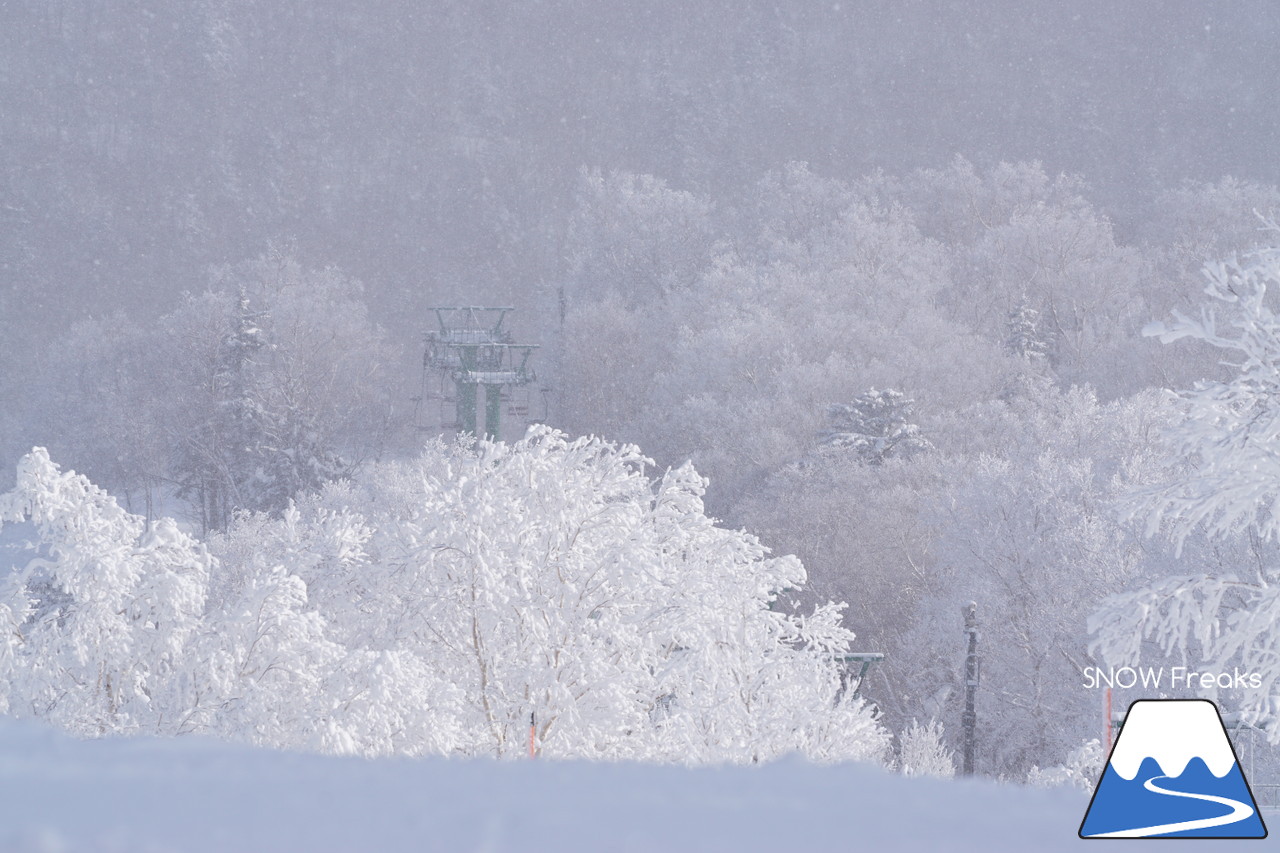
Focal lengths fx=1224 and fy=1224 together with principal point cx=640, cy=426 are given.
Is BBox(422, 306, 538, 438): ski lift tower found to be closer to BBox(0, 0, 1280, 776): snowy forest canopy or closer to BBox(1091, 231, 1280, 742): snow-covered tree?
BBox(0, 0, 1280, 776): snowy forest canopy

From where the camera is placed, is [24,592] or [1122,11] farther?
[1122,11]

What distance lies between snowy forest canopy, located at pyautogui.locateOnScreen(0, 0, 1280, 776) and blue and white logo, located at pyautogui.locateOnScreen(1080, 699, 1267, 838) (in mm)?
7304

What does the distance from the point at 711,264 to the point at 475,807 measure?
60.7m

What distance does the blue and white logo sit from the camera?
1.19 meters

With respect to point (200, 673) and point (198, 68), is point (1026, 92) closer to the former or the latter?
point (198, 68)

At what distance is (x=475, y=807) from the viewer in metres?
1.04

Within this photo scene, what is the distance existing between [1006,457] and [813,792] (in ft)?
125

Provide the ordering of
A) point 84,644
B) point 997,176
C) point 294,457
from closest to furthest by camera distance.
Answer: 1. point 84,644
2. point 294,457
3. point 997,176

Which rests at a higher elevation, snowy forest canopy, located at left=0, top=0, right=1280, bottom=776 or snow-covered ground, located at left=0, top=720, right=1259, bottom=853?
snowy forest canopy, located at left=0, top=0, right=1280, bottom=776

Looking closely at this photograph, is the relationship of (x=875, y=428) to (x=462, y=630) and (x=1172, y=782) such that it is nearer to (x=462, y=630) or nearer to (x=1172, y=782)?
(x=462, y=630)

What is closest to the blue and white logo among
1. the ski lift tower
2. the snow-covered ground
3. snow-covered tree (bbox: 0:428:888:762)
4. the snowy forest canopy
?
the snow-covered ground

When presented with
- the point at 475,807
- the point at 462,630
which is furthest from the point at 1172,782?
the point at 462,630

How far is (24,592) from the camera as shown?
1212cm

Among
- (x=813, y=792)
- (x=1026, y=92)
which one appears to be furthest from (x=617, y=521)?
(x=1026, y=92)
